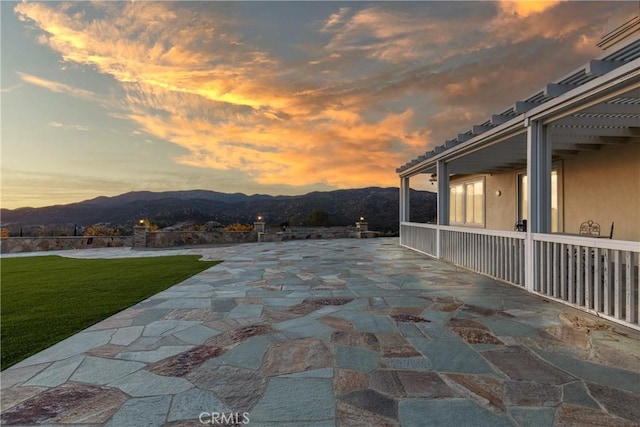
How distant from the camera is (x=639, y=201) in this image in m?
5.81

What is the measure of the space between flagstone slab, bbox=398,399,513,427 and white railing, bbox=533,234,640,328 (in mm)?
2543

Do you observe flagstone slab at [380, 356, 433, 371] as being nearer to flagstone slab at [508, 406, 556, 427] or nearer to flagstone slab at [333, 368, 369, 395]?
flagstone slab at [333, 368, 369, 395]

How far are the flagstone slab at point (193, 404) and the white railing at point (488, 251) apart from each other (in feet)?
16.3

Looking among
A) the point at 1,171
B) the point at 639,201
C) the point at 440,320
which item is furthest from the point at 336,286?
the point at 1,171

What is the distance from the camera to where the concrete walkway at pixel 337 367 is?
1849 millimetres

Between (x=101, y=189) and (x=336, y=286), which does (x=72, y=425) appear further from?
(x=101, y=189)

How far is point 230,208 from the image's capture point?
27.5 m

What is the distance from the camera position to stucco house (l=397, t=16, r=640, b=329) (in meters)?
3.52

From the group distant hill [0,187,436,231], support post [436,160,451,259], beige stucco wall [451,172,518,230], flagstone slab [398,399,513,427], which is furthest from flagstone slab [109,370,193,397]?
distant hill [0,187,436,231]

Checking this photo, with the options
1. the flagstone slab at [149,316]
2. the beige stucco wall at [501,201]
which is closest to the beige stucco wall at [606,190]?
the beige stucco wall at [501,201]

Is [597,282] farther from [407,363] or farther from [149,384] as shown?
[149,384]

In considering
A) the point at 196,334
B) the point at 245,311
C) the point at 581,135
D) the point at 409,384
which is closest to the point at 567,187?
the point at 581,135

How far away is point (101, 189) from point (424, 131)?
1733cm

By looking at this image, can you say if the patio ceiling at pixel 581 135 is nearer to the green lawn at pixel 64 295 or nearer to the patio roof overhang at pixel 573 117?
the patio roof overhang at pixel 573 117
